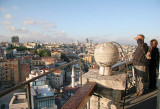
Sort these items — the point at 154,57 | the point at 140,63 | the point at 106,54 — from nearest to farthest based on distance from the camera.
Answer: the point at 106,54 → the point at 140,63 → the point at 154,57

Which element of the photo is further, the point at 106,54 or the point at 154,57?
the point at 154,57

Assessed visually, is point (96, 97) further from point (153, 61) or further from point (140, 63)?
point (153, 61)

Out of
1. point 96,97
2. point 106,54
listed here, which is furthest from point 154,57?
point 96,97

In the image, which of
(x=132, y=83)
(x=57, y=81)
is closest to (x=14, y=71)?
(x=57, y=81)

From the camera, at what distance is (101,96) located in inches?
94.4

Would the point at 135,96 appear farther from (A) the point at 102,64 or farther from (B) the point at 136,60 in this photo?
(A) the point at 102,64

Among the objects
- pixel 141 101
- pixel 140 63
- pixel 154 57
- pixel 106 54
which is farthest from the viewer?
pixel 154 57

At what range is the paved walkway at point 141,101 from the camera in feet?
10.1

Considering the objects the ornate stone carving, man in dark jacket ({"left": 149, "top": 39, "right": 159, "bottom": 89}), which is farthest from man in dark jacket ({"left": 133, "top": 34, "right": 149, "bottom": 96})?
the ornate stone carving

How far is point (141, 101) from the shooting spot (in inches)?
129

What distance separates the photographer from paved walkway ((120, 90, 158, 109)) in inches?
121

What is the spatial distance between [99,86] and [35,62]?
2314 inches

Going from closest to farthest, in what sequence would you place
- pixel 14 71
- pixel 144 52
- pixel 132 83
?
pixel 144 52
pixel 132 83
pixel 14 71

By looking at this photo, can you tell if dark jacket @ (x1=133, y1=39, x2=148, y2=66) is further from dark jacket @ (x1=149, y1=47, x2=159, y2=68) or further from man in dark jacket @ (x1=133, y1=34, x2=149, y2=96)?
dark jacket @ (x1=149, y1=47, x2=159, y2=68)
